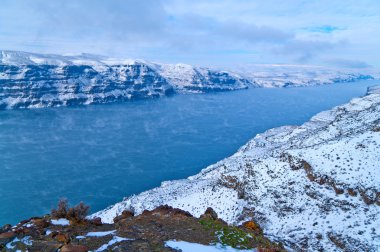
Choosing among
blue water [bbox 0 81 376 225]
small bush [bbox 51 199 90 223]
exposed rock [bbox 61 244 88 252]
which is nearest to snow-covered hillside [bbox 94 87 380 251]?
small bush [bbox 51 199 90 223]

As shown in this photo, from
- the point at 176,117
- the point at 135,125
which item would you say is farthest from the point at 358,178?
the point at 176,117

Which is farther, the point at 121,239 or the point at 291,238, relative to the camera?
the point at 291,238

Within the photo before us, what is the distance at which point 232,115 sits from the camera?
584ft

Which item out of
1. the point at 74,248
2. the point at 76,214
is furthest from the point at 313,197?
the point at 74,248

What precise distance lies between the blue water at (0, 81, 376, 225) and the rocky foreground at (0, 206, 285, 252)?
51.2m

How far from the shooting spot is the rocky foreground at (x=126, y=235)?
53.7 ft

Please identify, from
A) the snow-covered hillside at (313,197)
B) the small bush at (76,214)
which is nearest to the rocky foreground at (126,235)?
the small bush at (76,214)

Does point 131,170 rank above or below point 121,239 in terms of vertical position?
below

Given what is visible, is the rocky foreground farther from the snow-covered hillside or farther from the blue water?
the blue water

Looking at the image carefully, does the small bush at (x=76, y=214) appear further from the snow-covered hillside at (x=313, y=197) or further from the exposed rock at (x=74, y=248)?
the snow-covered hillside at (x=313, y=197)

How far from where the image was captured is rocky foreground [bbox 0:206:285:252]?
16359 millimetres

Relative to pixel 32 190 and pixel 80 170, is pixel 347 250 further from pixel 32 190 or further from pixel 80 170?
pixel 80 170

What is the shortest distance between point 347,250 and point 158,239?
16.3 metres

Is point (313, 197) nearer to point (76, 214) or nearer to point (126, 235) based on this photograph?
point (126, 235)
